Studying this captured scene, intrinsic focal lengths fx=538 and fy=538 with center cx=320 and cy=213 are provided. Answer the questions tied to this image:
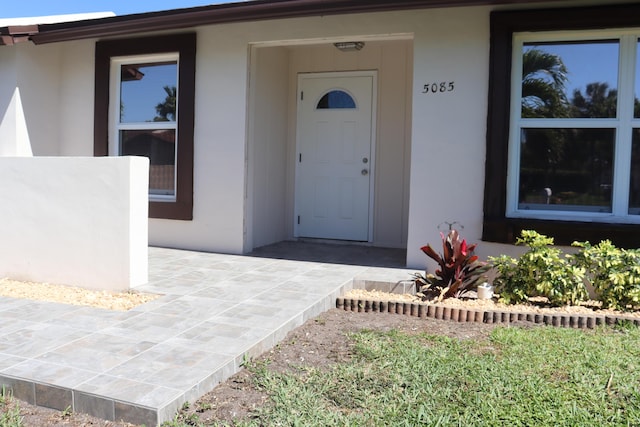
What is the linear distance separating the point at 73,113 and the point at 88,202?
363 centimetres

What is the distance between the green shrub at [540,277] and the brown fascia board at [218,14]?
2494mm

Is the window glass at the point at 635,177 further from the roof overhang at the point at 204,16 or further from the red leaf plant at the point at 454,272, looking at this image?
the red leaf plant at the point at 454,272

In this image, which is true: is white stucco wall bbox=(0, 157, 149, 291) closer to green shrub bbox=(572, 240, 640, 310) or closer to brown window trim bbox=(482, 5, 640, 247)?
brown window trim bbox=(482, 5, 640, 247)

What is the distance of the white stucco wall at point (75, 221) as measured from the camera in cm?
485

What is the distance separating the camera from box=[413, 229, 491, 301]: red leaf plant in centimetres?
502

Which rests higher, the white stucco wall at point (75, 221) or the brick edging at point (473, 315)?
the white stucco wall at point (75, 221)

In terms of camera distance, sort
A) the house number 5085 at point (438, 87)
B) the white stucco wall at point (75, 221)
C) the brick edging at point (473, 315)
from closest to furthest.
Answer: the brick edging at point (473, 315) < the white stucco wall at point (75, 221) < the house number 5085 at point (438, 87)

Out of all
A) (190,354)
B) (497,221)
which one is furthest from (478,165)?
(190,354)

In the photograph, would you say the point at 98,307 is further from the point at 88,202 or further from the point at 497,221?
the point at 497,221

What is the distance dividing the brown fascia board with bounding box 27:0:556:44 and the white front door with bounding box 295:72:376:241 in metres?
2.08

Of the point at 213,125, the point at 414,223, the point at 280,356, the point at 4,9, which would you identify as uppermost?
the point at 4,9

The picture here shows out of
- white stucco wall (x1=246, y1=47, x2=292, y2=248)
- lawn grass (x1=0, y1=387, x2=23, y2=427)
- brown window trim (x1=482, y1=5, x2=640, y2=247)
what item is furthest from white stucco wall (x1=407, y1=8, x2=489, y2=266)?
lawn grass (x1=0, y1=387, x2=23, y2=427)

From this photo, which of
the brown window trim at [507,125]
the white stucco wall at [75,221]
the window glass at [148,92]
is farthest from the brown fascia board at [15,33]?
the brown window trim at [507,125]

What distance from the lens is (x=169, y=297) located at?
465 centimetres
